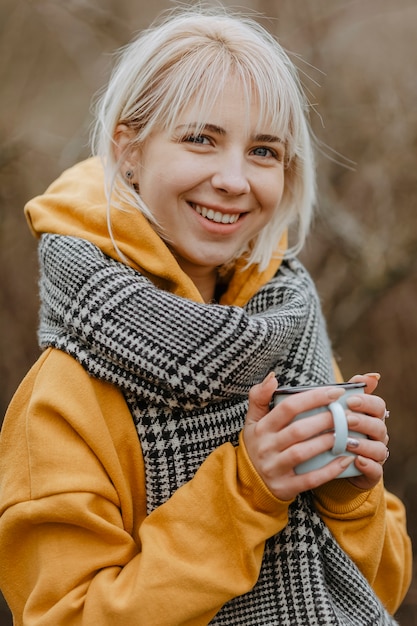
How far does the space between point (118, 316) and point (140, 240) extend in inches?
6.6

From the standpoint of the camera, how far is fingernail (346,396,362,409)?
108cm

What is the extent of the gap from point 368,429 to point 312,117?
5.87ft

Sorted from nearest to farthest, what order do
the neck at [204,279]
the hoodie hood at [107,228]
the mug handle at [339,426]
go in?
1. the mug handle at [339,426]
2. the hoodie hood at [107,228]
3. the neck at [204,279]

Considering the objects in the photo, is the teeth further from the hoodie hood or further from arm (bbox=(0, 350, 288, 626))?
arm (bbox=(0, 350, 288, 626))

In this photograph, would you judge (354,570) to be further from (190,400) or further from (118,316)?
(118,316)

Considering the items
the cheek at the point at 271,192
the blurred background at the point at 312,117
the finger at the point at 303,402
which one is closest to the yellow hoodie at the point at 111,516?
the finger at the point at 303,402

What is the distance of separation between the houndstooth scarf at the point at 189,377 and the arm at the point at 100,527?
61 mm

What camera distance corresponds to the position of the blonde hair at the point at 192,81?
1.26 metres

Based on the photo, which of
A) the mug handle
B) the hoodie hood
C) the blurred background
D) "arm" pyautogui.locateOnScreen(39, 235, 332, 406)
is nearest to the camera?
the mug handle

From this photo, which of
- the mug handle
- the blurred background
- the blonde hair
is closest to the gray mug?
the mug handle

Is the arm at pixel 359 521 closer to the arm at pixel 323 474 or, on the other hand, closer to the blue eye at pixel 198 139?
the arm at pixel 323 474

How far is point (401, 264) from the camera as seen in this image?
2.71m

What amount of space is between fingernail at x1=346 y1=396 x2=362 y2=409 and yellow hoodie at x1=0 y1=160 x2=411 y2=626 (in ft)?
0.59

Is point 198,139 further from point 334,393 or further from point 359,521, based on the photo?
point 359,521
